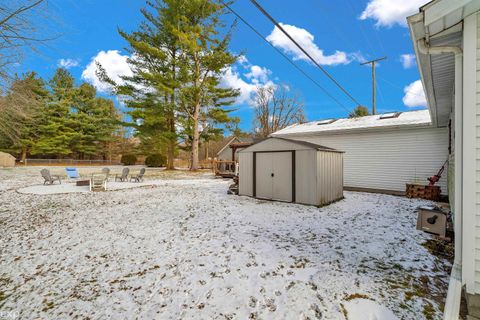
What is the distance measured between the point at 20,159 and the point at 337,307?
132 feet

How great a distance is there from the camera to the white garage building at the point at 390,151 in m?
8.23

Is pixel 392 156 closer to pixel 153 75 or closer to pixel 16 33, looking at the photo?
pixel 16 33

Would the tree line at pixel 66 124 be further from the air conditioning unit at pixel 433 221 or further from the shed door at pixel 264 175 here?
the air conditioning unit at pixel 433 221

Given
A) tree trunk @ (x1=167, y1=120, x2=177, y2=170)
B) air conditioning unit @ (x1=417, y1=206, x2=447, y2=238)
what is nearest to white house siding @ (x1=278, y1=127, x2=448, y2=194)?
air conditioning unit @ (x1=417, y1=206, x2=447, y2=238)

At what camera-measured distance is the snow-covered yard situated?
231 centimetres

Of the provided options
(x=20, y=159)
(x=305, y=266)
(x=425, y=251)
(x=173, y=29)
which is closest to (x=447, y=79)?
(x=425, y=251)

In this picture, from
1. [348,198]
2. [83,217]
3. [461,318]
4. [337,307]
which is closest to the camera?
[461,318]

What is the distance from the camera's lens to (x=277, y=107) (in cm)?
2802

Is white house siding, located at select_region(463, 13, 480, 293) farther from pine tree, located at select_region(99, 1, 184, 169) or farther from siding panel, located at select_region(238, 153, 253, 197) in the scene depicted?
pine tree, located at select_region(99, 1, 184, 169)

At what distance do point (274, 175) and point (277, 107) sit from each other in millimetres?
22043

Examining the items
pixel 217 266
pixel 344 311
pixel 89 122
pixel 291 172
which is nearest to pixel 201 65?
pixel 291 172

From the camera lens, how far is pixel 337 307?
2.24 m

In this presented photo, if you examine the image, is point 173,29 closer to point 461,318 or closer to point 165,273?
point 165,273

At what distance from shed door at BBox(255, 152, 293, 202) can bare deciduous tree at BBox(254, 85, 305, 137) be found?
19.8 meters
